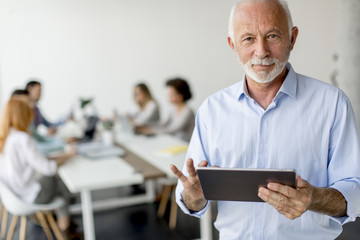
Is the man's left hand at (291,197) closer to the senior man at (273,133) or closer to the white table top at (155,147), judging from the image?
the senior man at (273,133)

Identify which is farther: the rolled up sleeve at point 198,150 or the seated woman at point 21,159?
the seated woman at point 21,159

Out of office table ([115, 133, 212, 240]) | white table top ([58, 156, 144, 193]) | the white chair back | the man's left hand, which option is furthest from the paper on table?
the man's left hand

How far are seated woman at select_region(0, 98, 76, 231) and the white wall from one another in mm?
3291

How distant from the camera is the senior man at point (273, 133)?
1325 millimetres

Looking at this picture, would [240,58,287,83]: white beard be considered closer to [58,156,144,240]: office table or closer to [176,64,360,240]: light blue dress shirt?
[176,64,360,240]: light blue dress shirt

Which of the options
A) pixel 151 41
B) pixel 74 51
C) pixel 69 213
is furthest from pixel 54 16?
pixel 69 213

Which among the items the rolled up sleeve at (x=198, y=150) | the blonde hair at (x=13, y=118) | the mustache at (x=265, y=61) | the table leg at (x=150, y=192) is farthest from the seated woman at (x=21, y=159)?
the mustache at (x=265, y=61)

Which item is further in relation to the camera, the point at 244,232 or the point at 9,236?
the point at 9,236

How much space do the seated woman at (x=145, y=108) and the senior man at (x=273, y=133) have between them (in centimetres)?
376

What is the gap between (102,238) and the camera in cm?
360

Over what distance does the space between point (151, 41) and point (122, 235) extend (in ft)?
12.7

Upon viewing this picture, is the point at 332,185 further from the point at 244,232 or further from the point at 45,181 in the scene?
the point at 45,181

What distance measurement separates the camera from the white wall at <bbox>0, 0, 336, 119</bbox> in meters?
6.22

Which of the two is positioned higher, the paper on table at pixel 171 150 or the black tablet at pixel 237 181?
the black tablet at pixel 237 181
